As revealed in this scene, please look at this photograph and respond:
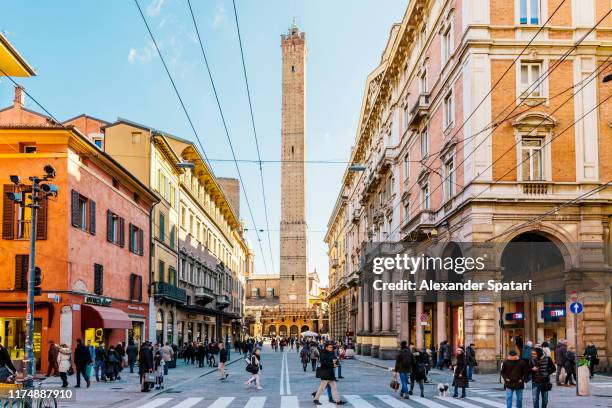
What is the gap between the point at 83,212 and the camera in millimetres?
32250

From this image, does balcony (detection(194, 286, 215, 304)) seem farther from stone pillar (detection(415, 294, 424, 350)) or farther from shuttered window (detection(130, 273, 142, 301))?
stone pillar (detection(415, 294, 424, 350))

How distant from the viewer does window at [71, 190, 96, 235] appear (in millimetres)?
30547

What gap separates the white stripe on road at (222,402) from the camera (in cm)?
1919

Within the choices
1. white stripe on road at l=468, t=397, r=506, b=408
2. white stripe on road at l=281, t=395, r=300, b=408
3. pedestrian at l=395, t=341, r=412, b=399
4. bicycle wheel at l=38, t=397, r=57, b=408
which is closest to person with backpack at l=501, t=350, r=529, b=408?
white stripe on road at l=468, t=397, r=506, b=408

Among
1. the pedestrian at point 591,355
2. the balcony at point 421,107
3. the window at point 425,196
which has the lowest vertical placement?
the pedestrian at point 591,355

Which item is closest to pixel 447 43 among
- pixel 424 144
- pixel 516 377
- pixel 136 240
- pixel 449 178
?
pixel 449 178

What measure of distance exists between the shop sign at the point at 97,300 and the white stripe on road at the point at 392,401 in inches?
578

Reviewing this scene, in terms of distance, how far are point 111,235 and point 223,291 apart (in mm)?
44751

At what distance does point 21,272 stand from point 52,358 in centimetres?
416

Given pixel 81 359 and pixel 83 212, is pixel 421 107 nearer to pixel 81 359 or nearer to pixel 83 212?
pixel 83 212

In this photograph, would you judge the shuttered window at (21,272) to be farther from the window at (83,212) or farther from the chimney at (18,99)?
the chimney at (18,99)

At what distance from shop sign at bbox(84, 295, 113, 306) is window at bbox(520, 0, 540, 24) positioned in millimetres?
21816

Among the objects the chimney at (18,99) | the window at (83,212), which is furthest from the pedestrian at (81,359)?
the chimney at (18,99)

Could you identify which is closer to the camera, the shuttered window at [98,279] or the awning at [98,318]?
the awning at [98,318]
